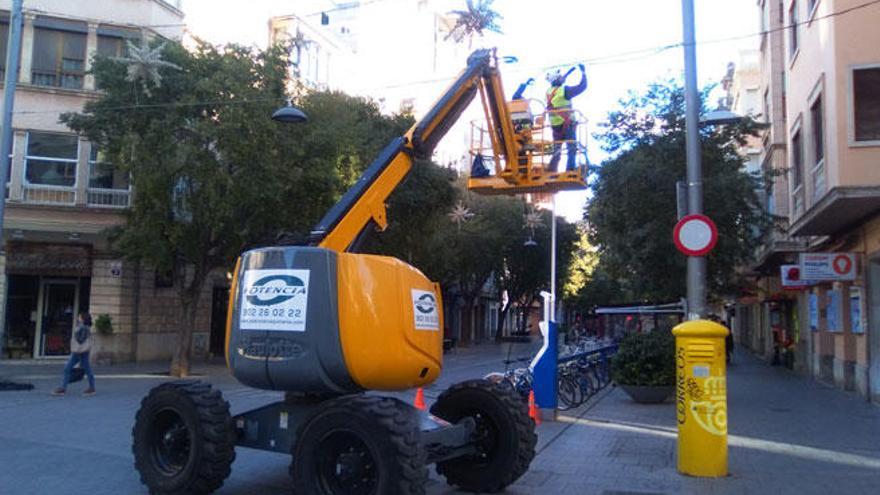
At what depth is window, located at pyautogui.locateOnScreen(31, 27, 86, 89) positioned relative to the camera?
24750mm

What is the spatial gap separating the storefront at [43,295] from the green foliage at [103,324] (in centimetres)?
114

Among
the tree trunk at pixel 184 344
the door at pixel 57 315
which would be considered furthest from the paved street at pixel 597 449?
the door at pixel 57 315

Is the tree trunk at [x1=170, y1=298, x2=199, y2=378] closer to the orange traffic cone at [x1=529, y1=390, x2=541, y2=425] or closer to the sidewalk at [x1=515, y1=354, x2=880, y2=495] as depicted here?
the sidewalk at [x1=515, y1=354, x2=880, y2=495]

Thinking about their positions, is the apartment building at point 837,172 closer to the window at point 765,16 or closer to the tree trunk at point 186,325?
the window at point 765,16

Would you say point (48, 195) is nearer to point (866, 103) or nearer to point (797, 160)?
point (797, 160)

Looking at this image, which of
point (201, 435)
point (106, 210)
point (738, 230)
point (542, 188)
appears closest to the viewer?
point (201, 435)

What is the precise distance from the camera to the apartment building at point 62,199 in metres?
24.1

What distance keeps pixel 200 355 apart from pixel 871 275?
21.5 meters

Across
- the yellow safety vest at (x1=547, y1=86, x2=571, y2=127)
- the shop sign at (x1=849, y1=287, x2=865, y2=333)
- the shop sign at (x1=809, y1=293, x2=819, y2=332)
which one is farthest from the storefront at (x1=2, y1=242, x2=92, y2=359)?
the shop sign at (x1=809, y1=293, x2=819, y2=332)

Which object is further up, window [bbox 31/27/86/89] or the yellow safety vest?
window [bbox 31/27/86/89]

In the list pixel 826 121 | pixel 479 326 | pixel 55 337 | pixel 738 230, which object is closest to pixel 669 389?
pixel 738 230

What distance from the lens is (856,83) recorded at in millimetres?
15289

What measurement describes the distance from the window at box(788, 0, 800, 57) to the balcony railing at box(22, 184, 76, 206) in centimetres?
2145

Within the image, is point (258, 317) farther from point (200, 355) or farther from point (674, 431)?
point (200, 355)
